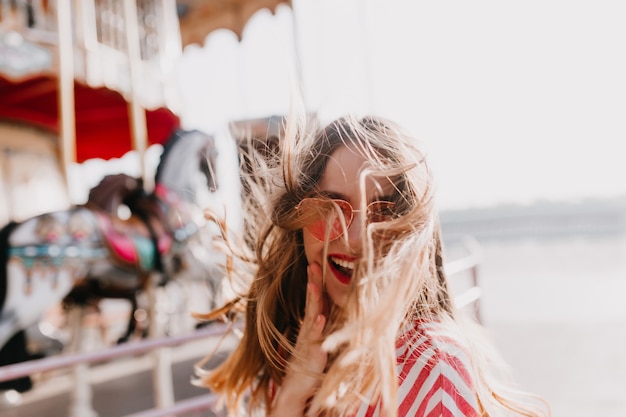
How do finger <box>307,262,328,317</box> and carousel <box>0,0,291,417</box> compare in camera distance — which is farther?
carousel <box>0,0,291,417</box>

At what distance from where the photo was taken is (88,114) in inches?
222

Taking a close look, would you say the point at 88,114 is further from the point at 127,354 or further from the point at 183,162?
the point at 127,354

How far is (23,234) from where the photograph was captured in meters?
2.62

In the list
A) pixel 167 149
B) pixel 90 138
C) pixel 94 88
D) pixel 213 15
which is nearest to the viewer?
pixel 167 149

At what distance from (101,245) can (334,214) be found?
2.56m

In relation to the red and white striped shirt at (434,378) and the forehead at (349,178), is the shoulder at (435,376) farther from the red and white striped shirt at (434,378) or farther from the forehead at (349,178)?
the forehead at (349,178)

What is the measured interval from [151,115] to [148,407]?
292cm

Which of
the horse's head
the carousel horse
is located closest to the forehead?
the carousel horse

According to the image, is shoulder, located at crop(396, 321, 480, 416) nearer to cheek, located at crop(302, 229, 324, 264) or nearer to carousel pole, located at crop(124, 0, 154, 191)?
cheek, located at crop(302, 229, 324, 264)

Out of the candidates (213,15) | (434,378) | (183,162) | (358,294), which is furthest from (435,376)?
(213,15)

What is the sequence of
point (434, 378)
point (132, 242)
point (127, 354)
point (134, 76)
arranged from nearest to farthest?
point (434, 378) → point (127, 354) → point (132, 242) → point (134, 76)

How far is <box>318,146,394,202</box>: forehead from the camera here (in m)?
0.86

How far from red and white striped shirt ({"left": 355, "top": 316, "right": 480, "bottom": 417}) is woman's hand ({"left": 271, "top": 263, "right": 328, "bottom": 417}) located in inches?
5.0

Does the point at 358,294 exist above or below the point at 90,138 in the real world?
below
